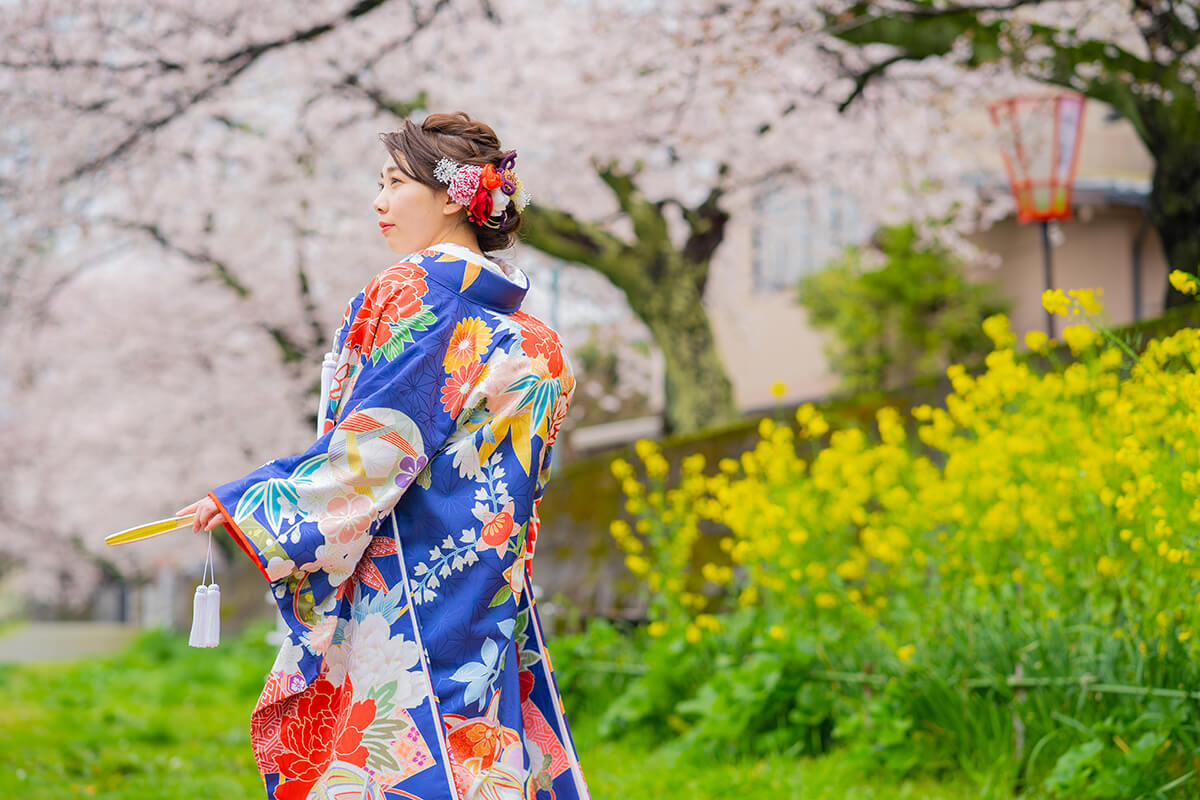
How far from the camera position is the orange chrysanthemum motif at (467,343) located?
2012 millimetres

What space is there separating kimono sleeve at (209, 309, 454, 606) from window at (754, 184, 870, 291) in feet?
28.3

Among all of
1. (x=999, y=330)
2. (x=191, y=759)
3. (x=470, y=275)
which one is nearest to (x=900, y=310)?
(x=999, y=330)

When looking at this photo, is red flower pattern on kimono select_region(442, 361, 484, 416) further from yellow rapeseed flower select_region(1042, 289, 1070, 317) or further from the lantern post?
the lantern post

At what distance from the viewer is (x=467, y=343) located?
203 centimetres

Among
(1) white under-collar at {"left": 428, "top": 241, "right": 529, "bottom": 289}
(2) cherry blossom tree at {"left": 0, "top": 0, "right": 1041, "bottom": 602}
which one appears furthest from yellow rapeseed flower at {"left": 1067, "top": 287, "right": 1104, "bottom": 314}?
(2) cherry blossom tree at {"left": 0, "top": 0, "right": 1041, "bottom": 602}

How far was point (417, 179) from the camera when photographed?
2.16 meters

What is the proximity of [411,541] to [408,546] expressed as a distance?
0.01 metres

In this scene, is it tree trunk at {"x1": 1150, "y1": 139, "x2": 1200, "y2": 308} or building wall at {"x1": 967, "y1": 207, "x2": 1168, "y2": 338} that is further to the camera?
building wall at {"x1": 967, "y1": 207, "x2": 1168, "y2": 338}

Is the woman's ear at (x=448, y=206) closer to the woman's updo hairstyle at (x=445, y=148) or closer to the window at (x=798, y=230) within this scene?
the woman's updo hairstyle at (x=445, y=148)

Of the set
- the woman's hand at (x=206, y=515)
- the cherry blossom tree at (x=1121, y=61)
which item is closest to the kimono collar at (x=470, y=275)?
the woman's hand at (x=206, y=515)

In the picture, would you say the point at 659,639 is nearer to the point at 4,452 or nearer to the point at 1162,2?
the point at 1162,2

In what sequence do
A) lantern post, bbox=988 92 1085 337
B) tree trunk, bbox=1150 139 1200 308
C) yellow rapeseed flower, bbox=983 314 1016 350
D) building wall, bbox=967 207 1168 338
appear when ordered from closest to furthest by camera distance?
yellow rapeseed flower, bbox=983 314 1016 350
tree trunk, bbox=1150 139 1200 308
lantern post, bbox=988 92 1085 337
building wall, bbox=967 207 1168 338

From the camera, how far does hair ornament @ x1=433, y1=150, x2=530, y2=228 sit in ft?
7.04

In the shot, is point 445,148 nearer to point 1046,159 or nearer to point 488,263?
point 488,263
